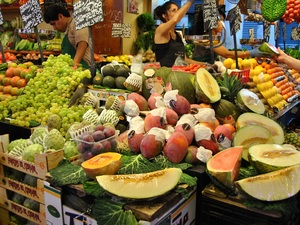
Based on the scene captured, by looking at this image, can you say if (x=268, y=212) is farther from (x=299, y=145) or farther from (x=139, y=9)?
(x=139, y=9)

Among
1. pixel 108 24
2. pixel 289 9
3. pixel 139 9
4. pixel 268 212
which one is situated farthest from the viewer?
pixel 139 9

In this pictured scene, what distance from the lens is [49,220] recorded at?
5.73 feet

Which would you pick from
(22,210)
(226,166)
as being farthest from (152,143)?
(22,210)

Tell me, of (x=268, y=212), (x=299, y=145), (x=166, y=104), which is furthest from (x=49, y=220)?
(x=299, y=145)

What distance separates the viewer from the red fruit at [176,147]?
5.35 feet

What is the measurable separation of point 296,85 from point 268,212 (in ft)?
10.1

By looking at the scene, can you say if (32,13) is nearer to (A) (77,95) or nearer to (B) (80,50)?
(B) (80,50)

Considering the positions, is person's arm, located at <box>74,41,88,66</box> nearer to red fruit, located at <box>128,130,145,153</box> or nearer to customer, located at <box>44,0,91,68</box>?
customer, located at <box>44,0,91,68</box>

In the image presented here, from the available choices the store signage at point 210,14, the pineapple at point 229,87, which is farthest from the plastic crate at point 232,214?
the store signage at point 210,14

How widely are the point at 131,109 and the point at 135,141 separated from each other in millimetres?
368

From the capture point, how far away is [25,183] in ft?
6.49

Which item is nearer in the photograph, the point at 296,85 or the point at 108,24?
the point at 296,85

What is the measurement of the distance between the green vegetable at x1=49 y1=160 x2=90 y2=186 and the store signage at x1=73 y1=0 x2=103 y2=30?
4.37 ft

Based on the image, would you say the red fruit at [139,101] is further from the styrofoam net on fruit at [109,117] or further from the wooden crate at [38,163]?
the wooden crate at [38,163]
